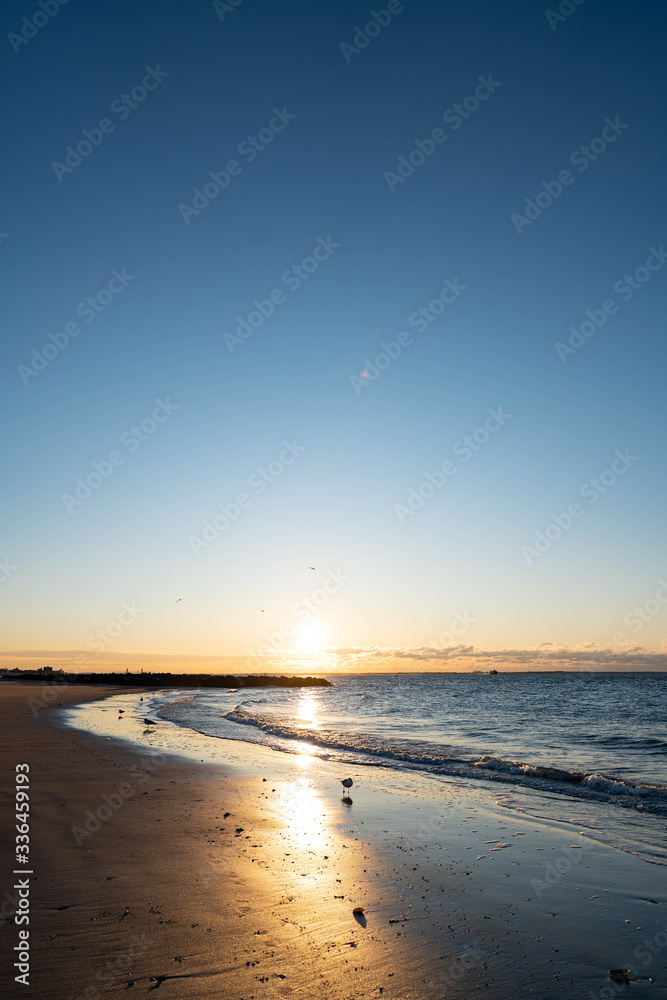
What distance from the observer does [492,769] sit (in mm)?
19344

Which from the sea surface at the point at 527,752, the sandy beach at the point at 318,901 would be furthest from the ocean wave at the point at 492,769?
the sandy beach at the point at 318,901

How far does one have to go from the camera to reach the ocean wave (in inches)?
617

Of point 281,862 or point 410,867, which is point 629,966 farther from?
point 281,862

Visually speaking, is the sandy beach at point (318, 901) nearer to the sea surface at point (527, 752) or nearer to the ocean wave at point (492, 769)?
the sea surface at point (527, 752)

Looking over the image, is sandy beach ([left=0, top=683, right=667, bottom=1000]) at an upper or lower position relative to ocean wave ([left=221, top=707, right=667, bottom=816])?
upper

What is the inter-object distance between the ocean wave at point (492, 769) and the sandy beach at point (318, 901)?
173 inches

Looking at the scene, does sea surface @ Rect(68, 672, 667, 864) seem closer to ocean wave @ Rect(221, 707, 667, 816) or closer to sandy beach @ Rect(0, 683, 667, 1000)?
ocean wave @ Rect(221, 707, 667, 816)

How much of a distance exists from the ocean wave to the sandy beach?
441 cm

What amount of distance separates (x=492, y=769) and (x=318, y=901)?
1361cm

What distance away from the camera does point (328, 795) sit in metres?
14.6

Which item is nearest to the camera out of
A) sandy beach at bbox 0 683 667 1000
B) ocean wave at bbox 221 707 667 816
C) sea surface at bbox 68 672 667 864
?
sandy beach at bbox 0 683 667 1000

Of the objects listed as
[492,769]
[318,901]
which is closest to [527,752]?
[492,769]

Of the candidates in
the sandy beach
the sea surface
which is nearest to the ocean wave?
the sea surface

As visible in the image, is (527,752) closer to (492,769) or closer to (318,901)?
(492,769)
